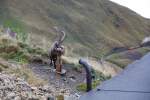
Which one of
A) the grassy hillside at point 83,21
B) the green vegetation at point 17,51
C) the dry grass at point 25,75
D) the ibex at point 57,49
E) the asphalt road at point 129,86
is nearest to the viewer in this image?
the asphalt road at point 129,86

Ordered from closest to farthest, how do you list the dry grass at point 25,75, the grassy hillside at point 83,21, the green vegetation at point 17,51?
the dry grass at point 25,75
the green vegetation at point 17,51
the grassy hillside at point 83,21

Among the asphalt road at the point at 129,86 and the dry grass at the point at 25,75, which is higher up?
the dry grass at the point at 25,75

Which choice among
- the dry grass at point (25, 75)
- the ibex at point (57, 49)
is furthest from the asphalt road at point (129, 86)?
the ibex at point (57, 49)

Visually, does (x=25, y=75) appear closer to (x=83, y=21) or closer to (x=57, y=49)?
(x=57, y=49)

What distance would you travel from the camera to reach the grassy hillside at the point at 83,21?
5831cm

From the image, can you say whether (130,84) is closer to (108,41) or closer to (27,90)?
(27,90)

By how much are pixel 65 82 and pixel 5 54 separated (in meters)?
2.37

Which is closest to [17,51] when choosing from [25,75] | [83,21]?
[25,75]

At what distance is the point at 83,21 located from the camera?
73.6 meters

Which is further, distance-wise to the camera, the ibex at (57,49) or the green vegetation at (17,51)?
the green vegetation at (17,51)

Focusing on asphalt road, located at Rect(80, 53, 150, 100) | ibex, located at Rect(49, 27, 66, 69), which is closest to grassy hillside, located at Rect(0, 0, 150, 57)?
ibex, located at Rect(49, 27, 66, 69)

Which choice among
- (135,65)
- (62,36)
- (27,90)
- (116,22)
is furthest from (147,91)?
(116,22)

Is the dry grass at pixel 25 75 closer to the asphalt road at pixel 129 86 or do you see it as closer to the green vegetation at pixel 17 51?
the green vegetation at pixel 17 51

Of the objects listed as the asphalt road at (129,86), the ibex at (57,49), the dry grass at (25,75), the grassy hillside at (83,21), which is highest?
the grassy hillside at (83,21)
